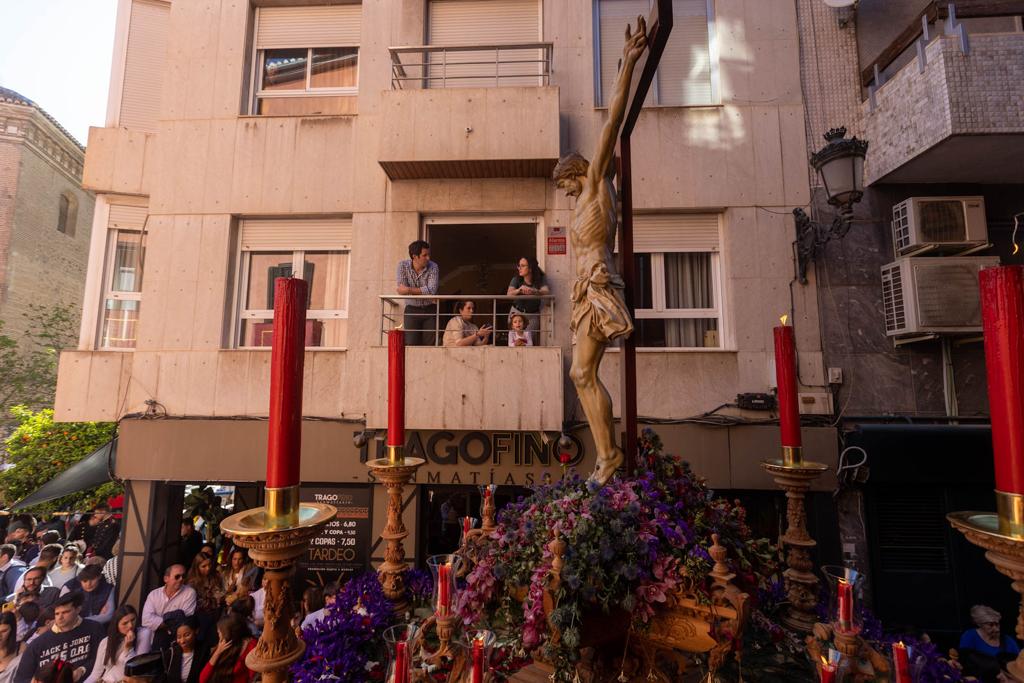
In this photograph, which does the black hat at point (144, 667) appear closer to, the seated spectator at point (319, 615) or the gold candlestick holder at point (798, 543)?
the seated spectator at point (319, 615)

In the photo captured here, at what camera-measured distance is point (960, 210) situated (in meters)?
5.64

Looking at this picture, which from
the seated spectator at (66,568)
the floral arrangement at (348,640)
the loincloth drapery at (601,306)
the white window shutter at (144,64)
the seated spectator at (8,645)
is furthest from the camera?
the white window shutter at (144,64)

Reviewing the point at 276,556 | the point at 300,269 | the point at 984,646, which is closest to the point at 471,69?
the point at 300,269

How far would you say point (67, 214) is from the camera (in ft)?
63.7

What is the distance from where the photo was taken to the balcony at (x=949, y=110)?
16.2 ft

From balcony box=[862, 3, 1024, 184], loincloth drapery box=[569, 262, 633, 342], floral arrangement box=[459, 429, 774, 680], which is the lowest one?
floral arrangement box=[459, 429, 774, 680]

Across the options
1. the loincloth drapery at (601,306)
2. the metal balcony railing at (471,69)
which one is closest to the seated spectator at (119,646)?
the loincloth drapery at (601,306)

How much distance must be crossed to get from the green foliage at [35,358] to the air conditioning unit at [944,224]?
22191 mm

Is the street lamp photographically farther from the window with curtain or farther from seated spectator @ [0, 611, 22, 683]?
seated spectator @ [0, 611, 22, 683]

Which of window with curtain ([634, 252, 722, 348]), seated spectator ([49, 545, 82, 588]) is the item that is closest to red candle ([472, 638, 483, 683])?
window with curtain ([634, 252, 722, 348])

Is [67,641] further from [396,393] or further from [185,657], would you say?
[396,393]

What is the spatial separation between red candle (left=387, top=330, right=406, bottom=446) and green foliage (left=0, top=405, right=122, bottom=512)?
34.4 ft

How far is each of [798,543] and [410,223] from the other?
5.40 meters

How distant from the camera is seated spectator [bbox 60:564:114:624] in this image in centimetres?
560
